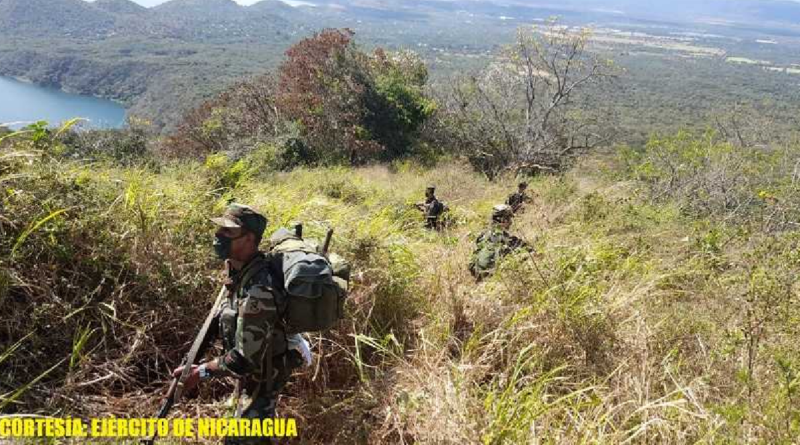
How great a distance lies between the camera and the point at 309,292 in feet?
7.20

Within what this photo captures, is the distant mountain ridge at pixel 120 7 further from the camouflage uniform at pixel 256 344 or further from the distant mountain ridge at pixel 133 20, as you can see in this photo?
the camouflage uniform at pixel 256 344

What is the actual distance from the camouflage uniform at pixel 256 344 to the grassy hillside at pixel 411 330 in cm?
53

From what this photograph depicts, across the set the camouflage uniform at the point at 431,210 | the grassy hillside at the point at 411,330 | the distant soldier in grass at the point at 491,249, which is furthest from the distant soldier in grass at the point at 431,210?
the grassy hillside at the point at 411,330

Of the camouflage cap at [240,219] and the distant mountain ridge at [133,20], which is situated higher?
the distant mountain ridge at [133,20]

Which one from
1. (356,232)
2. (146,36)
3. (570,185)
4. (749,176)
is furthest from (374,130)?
(146,36)

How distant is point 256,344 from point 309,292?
364mm

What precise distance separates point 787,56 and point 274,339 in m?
124

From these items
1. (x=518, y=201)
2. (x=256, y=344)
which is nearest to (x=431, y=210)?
(x=518, y=201)

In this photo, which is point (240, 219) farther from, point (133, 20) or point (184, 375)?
point (133, 20)

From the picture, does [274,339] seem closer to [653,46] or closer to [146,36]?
[653,46]

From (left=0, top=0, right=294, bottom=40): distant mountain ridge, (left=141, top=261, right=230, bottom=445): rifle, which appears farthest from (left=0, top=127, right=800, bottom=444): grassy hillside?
(left=0, top=0, right=294, bottom=40): distant mountain ridge

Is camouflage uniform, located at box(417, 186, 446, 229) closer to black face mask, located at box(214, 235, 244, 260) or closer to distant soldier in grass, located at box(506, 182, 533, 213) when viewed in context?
distant soldier in grass, located at box(506, 182, 533, 213)

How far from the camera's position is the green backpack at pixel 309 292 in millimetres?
2199

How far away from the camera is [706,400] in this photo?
2562mm
